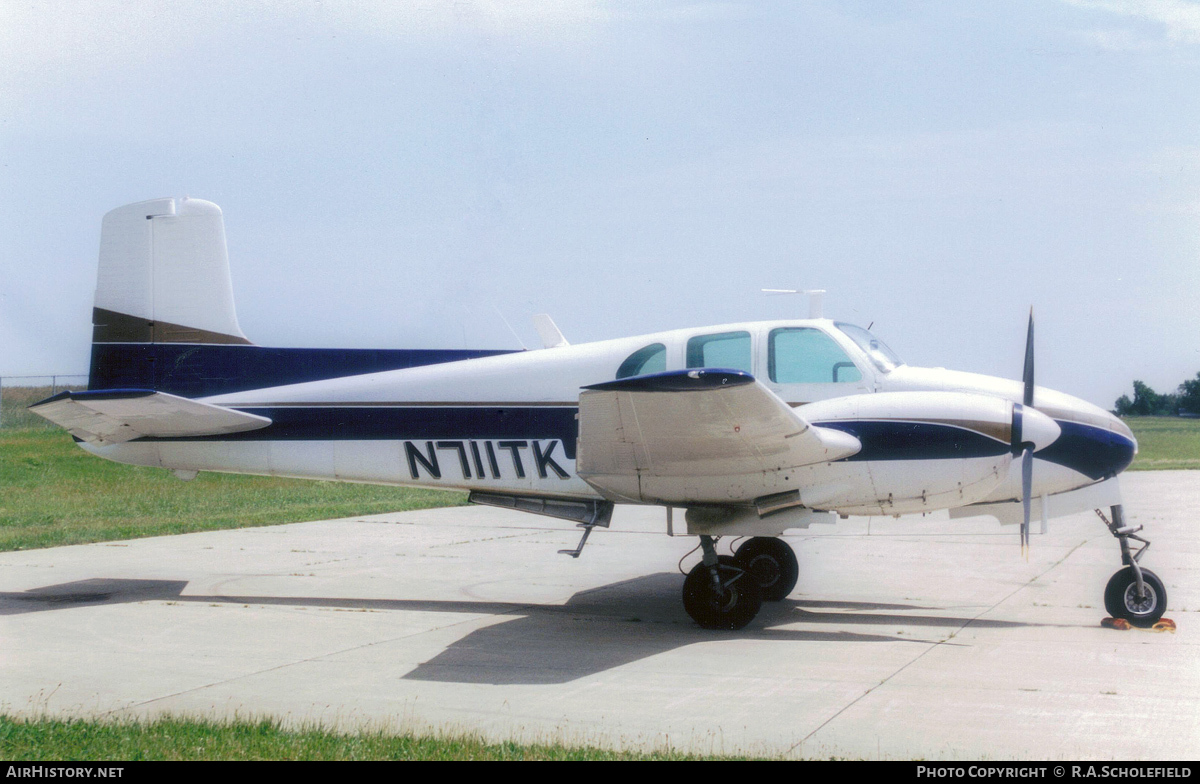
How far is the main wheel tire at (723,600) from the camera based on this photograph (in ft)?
28.7

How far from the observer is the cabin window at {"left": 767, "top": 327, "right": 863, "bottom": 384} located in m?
9.06

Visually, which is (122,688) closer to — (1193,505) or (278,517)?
(278,517)

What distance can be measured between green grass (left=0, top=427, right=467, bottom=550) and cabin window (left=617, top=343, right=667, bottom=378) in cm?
937

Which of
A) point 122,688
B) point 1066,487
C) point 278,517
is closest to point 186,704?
point 122,688

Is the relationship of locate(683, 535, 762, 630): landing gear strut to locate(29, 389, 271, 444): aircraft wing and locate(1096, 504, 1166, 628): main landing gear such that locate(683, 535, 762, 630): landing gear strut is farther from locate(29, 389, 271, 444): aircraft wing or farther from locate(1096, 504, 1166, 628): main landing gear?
locate(29, 389, 271, 444): aircraft wing

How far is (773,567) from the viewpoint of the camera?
10.4 m

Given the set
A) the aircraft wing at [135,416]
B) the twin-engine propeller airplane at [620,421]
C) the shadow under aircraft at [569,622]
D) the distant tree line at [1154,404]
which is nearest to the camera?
the shadow under aircraft at [569,622]

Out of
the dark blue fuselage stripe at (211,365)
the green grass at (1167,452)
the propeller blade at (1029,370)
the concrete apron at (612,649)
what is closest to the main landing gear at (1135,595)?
the concrete apron at (612,649)

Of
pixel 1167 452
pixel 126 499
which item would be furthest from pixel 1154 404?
pixel 126 499

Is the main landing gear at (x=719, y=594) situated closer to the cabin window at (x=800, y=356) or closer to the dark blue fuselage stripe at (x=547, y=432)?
the dark blue fuselage stripe at (x=547, y=432)

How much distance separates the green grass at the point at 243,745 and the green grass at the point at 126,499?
9656 millimetres

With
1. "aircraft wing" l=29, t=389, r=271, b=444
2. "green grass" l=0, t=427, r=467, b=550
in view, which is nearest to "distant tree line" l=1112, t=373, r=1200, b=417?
"green grass" l=0, t=427, r=467, b=550

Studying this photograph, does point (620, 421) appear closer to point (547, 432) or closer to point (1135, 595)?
point (547, 432)

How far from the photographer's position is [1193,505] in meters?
19.8
